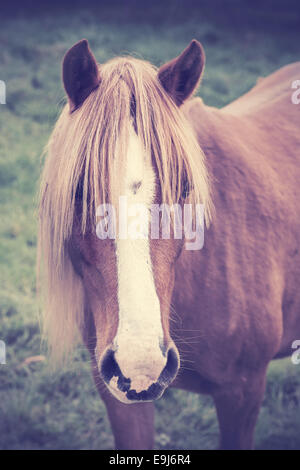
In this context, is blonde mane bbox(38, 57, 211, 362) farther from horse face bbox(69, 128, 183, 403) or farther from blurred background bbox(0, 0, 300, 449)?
blurred background bbox(0, 0, 300, 449)

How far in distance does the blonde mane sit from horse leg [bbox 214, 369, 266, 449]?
2.54 ft

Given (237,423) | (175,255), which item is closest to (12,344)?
(237,423)

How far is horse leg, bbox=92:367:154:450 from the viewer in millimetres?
1780

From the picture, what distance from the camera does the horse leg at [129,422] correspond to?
178cm

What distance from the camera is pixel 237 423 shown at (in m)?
1.79

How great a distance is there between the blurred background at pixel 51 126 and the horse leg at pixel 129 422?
45 centimetres

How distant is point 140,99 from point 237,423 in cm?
137

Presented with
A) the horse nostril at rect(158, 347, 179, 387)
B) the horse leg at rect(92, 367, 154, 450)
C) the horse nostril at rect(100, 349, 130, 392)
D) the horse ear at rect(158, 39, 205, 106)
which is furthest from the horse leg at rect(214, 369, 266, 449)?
the horse ear at rect(158, 39, 205, 106)

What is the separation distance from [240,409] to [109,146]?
122cm

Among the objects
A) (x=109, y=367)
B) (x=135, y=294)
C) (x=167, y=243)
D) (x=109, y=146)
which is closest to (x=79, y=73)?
(x=109, y=146)

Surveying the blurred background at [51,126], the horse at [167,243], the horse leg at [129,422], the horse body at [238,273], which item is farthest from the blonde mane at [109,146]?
the horse leg at [129,422]

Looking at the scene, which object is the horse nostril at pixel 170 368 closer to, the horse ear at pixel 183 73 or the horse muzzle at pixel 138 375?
the horse muzzle at pixel 138 375

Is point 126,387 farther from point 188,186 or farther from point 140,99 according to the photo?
point 140,99

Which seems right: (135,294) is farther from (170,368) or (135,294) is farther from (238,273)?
(238,273)
